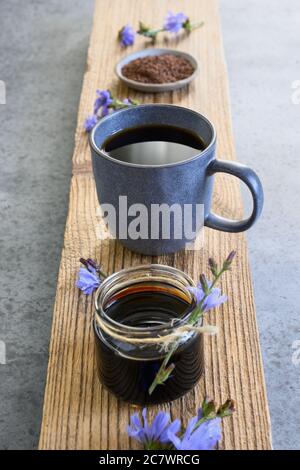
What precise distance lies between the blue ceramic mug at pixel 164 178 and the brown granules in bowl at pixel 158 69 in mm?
405

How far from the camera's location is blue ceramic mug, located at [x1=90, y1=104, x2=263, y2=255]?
746mm

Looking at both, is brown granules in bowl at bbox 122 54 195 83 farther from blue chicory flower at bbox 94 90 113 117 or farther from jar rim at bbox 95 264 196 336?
jar rim at bbox 95 264 196 336

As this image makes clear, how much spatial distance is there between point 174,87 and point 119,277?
0.62m

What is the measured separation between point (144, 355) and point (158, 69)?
75 cm

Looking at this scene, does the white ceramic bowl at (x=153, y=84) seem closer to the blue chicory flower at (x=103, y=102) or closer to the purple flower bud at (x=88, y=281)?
the blue chicory flower at (x=103, y=102)

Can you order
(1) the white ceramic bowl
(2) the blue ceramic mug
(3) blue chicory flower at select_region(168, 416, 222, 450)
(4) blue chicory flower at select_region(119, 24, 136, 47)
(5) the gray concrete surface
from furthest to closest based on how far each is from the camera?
(4) blue chicory flower at select_region(119, 24, 136, 47)
(1) the white ceramic bowl
(5) the gray concrete surface
(2) the blue ceramic mug
(3) blue chicory flower at select_region(168, 416, 222, 450)

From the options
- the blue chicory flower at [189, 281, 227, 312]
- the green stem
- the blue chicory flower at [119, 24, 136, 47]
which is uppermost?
the blue chicory flower at [119, 24, 136, 47]

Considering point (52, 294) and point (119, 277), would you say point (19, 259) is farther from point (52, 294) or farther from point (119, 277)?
point (119, 277)

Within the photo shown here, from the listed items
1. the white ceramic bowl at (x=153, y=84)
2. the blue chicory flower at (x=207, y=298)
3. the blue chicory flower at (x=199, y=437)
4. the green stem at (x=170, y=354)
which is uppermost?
the white ceramic bowl at (x=153, y=84)

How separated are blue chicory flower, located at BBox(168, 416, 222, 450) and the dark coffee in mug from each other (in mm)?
315

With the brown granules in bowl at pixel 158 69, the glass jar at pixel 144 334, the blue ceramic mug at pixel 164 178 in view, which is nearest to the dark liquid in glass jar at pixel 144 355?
the glass jar at pixel 144 334

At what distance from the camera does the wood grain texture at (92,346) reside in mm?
634

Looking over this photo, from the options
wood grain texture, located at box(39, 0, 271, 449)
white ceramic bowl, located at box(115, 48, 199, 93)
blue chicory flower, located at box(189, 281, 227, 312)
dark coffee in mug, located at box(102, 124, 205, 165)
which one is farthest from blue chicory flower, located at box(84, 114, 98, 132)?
blue chicory flower, located at box(189, 281, 227, 312)

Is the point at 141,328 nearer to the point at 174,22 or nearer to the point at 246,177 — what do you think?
the point at 246,177
